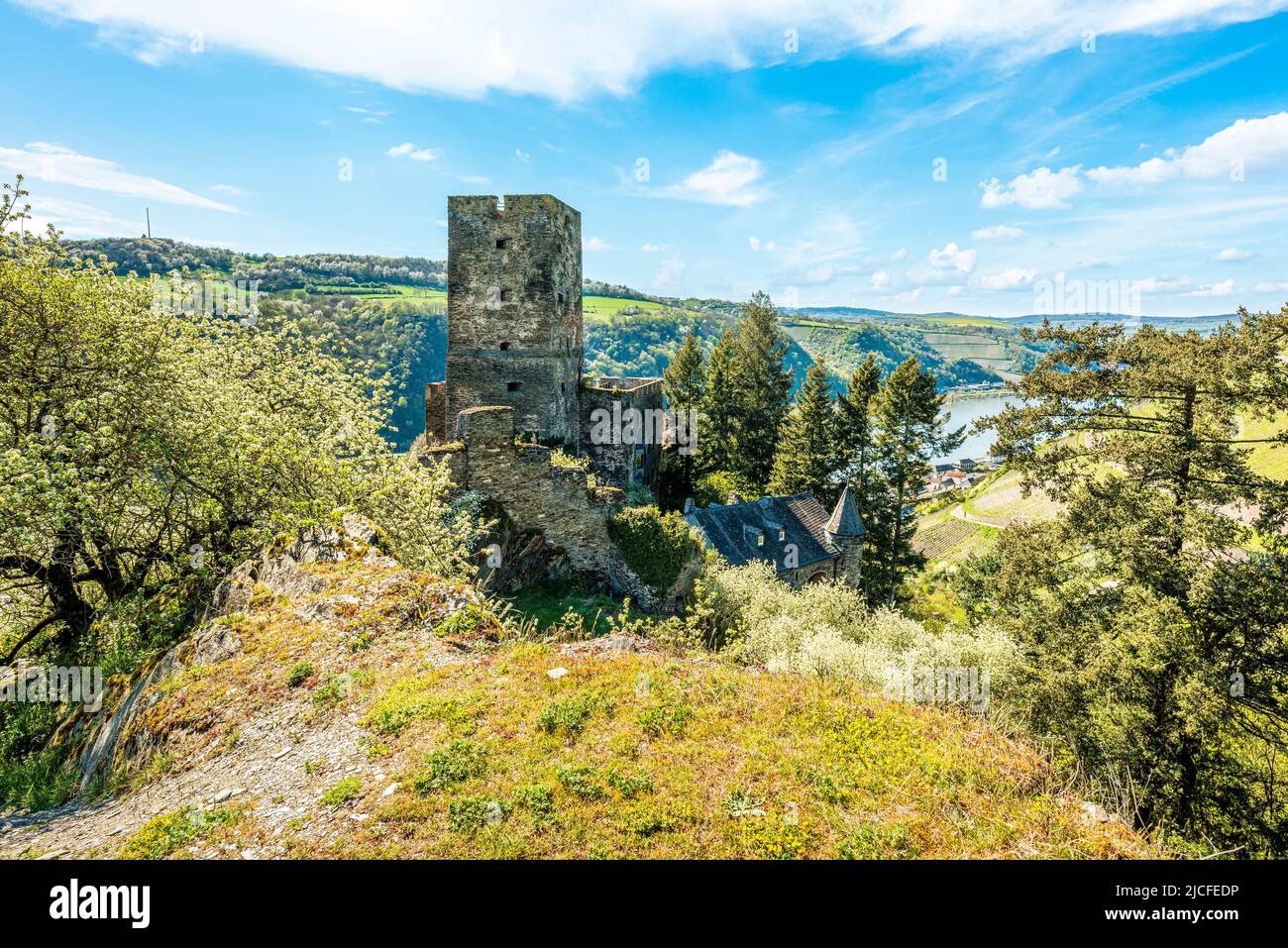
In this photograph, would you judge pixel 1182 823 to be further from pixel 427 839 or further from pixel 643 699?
pixel 427 839

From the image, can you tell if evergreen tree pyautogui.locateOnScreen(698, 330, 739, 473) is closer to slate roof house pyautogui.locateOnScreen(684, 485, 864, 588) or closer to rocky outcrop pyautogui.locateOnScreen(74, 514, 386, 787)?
slate roof house pyautogui.locateOnScreen(684, 485, 864, 588)

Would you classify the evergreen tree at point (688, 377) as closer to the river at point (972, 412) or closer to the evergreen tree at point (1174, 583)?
the evergreen tree at point (1174, 583)

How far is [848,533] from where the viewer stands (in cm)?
2928

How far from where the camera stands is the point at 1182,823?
13.4 m

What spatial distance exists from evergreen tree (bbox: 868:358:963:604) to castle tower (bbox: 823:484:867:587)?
2.63 meters

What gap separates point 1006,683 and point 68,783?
745 inches

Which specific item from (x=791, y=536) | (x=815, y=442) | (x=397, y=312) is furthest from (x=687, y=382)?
(x=397, y=312)

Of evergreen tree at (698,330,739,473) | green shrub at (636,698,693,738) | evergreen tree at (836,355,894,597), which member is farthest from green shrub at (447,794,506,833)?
evergreen tree at (698,330,739,473)

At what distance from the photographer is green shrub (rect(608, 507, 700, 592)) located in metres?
16.5

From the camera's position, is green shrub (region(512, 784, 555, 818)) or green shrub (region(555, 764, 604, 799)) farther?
green shrub (region(555, 764, 604, 799))

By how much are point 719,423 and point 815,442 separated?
25.2 feet

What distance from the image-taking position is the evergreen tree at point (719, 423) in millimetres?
39469
